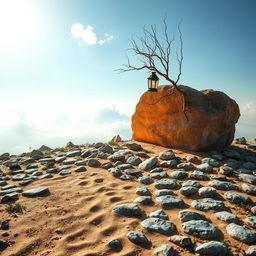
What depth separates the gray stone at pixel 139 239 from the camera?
386 cm

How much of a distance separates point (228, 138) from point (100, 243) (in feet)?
28.3

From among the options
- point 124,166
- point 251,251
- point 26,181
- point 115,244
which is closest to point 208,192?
point 251,251

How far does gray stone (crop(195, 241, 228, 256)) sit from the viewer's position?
138 inches

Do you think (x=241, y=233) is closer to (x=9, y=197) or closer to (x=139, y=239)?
(x=139, y=239)

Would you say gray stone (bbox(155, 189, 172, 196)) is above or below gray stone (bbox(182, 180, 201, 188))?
below

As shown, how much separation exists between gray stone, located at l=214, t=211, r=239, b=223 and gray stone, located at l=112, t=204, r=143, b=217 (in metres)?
1.59

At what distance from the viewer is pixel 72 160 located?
28.8 ft

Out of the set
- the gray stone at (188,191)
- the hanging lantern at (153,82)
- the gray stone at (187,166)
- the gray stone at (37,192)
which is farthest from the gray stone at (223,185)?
the hanging lantern at (153,82)

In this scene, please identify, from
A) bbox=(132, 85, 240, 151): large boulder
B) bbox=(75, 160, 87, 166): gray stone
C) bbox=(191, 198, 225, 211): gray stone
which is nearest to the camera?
bbox=(191, 198, 225, 211): gray stone

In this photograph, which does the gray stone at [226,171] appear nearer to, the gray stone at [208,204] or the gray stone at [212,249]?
the gray stone at [208,204]

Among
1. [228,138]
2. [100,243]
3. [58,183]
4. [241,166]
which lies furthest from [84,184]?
[228,138]

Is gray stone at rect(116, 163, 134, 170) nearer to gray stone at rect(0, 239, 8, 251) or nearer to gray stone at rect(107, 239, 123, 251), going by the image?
gray stone at rect(107, 239, 123, 251)

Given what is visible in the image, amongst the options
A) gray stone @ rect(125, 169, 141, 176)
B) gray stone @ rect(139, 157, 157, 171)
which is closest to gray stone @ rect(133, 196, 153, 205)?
gray stone @ rect(125, 169, 141, 176)

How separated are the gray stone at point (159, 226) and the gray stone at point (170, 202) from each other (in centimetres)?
73
